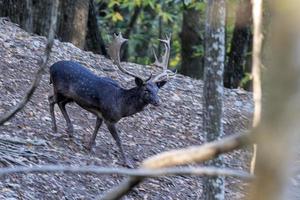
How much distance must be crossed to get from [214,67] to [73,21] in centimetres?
743

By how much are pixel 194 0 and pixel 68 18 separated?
2284 millimetres

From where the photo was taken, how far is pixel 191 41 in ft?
53.3

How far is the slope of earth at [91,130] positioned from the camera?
692 centimetres

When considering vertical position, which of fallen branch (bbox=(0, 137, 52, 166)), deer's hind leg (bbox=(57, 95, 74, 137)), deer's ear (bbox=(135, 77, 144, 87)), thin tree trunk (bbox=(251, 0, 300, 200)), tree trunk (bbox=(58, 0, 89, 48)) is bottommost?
fallen branch (bbox=(0, 137, 52, 166))

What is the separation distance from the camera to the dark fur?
301 inches

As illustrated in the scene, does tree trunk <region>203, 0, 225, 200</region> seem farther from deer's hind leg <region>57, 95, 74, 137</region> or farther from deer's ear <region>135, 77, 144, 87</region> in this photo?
deer's hind leg <region>57, 95, 74, 137</region>

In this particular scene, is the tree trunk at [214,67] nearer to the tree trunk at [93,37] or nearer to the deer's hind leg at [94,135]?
the deer's hind leg at [94,135]

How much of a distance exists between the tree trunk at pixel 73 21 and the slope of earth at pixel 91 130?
48.0 inches

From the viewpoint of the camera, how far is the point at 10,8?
11852 mm

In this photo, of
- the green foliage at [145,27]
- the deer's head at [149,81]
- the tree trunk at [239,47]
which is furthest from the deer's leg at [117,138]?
the green foliage at [145,27]

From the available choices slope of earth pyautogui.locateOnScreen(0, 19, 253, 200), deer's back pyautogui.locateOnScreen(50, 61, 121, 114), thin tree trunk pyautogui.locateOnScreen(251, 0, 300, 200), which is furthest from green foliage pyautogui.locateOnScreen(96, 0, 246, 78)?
thin tree trunk pyautogui.locateOnScreen(251, 0, 300, 200)

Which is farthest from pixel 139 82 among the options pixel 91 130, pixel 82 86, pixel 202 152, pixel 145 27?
pixel 145 27

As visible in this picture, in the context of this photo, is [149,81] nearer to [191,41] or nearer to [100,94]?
[100,94]

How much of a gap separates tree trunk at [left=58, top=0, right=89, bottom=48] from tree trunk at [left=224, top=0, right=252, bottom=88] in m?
2.96
